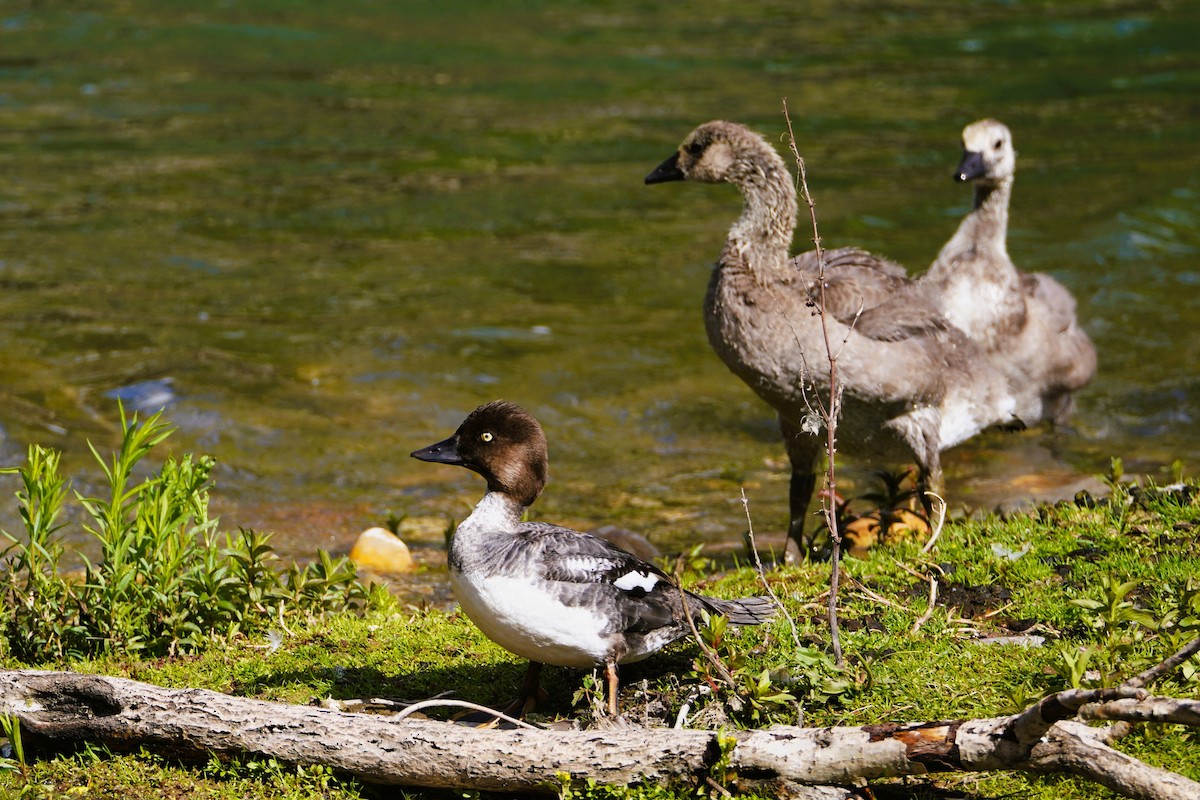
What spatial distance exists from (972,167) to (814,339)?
11.9 ft

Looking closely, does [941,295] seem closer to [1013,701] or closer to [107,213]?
[1013,701]

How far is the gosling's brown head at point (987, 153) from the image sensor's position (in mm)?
10539

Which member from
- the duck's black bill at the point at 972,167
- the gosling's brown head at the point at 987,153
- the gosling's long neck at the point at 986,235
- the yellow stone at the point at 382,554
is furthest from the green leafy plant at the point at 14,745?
the gosling's brown head at the point at 987,153

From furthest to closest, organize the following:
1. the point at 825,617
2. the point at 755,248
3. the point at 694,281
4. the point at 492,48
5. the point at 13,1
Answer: the point at 13,1 < the point at 492,48 < the point at 694,281 < the point at 755,248 < the point at 825,617

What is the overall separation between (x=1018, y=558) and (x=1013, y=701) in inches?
73.1

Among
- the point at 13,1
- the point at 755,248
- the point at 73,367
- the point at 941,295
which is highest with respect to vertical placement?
the point at 13,1

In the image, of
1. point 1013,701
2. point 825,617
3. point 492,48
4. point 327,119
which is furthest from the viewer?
point 492,48

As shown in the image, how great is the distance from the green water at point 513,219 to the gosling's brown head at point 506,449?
139 inches

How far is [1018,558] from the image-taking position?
623cm

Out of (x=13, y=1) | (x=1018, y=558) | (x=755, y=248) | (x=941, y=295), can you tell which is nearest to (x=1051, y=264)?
(x=941, y=295)

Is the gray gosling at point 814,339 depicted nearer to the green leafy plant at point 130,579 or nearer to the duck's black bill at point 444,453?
the duck's black bill at point 444,453

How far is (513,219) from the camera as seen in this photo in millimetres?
16578

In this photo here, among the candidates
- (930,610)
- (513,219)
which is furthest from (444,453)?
(513,219)

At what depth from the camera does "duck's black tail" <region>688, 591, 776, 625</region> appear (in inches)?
212
